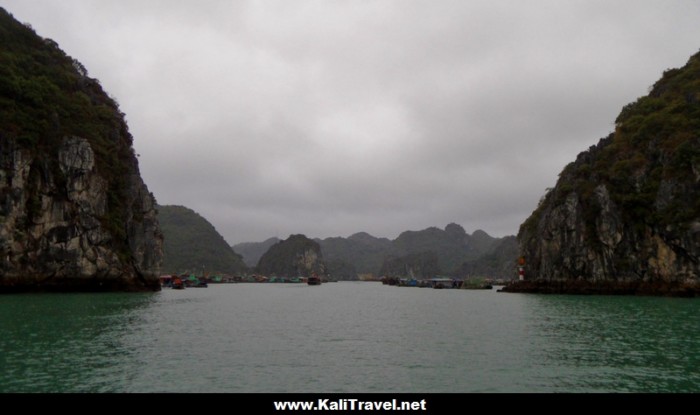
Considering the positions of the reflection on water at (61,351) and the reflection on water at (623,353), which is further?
the reflection on water at (623,353)

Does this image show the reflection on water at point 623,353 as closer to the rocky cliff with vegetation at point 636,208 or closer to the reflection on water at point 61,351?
the reflection on water at point 61,351

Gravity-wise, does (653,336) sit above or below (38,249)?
below

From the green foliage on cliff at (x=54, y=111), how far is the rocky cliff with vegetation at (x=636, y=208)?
112m

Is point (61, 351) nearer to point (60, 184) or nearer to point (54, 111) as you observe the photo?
point (60, 184)

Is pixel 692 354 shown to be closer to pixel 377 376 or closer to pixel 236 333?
pixel 377 376

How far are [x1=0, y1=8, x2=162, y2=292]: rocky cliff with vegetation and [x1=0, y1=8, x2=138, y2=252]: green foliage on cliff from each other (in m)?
0.21

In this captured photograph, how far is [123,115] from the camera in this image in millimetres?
124875

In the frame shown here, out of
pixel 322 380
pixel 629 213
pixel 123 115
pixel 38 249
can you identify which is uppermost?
pixel 123 115

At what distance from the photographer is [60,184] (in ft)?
293
